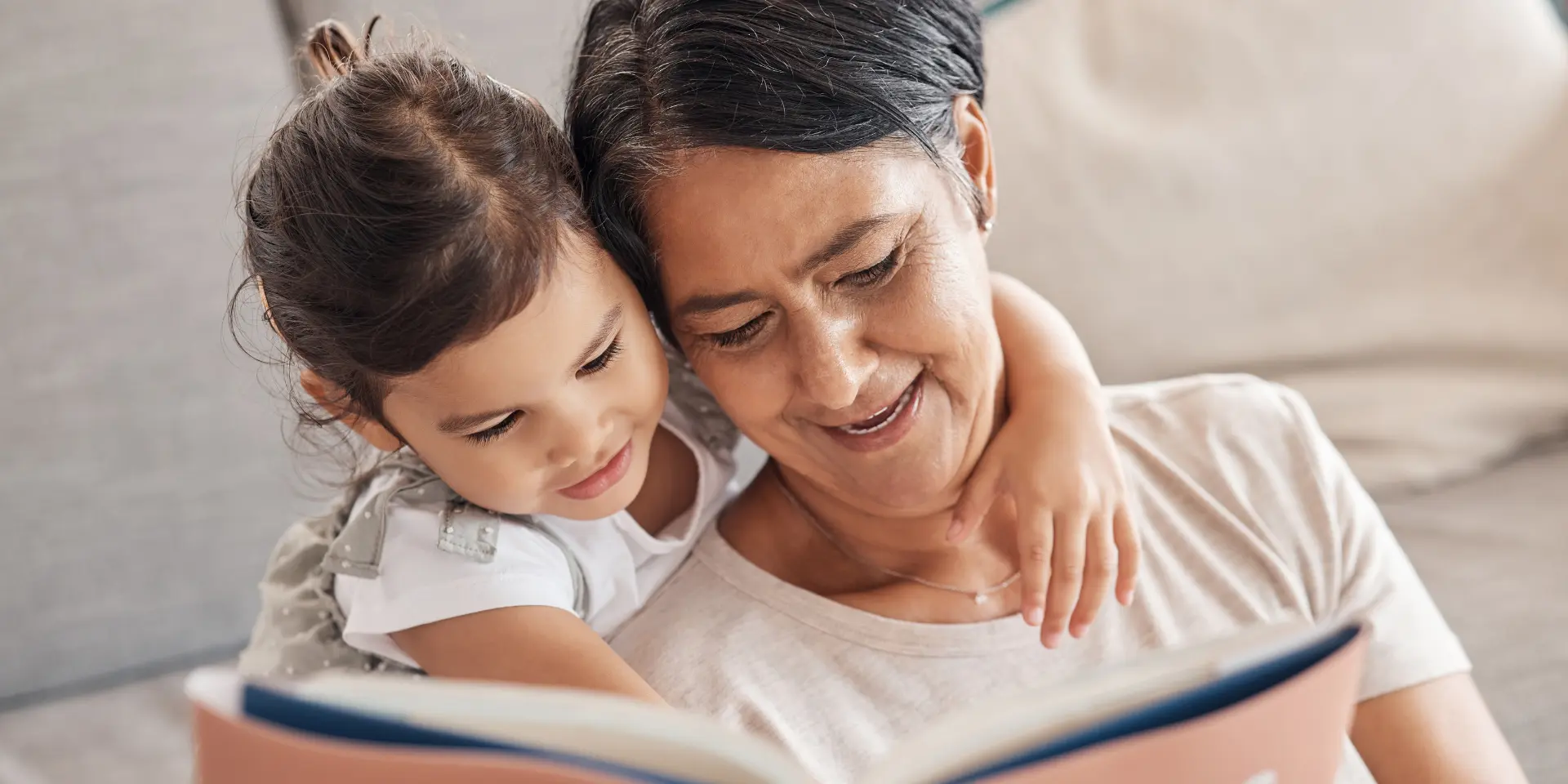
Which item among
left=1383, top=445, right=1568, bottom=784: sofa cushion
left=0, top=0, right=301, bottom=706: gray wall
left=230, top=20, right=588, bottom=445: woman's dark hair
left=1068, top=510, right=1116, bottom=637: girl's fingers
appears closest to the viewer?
left=230, top=20, right=588, bottom=445: woman's dark hair

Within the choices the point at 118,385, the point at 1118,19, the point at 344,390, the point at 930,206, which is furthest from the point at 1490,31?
the point at 118,385

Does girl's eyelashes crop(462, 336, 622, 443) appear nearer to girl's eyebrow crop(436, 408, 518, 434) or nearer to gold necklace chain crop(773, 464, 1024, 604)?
girl's eyebrow crop(436, 408, 518, 434)

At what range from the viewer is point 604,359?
974 mm

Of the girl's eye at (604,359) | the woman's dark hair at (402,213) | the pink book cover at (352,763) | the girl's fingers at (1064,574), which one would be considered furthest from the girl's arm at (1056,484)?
the pink book cover at (352,763)

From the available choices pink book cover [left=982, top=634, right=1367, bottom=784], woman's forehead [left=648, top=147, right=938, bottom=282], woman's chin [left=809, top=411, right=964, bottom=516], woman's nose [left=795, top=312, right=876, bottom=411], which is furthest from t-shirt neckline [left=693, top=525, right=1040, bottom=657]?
pink book cover [left=982, top=634, right=1367, bottom=784]

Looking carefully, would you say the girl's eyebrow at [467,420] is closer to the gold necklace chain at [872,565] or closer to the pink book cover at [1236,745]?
the gold necklace chain at [872,565]

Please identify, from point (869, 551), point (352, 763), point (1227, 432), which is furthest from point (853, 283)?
point (352, 763)

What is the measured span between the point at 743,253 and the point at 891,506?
0.31 m

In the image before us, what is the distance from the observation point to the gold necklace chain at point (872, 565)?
3.73ft

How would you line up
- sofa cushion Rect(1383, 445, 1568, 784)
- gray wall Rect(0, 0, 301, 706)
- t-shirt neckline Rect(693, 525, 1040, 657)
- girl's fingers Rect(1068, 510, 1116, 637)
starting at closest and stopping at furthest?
girl's fingers Rect(1068, 510, 1116, 637), t-shirt neckline Rect(693, 525, 1040, 657), sofa cushion Rect(1383, 445, 1568, 784), gray wall Rect(0, 0, 301, 706)

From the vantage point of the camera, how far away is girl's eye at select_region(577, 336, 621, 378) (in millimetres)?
965

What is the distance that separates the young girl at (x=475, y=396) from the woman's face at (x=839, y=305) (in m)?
0.04

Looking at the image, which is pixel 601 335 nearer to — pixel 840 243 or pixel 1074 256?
pixel 840 243

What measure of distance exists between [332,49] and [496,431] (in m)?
0.36
